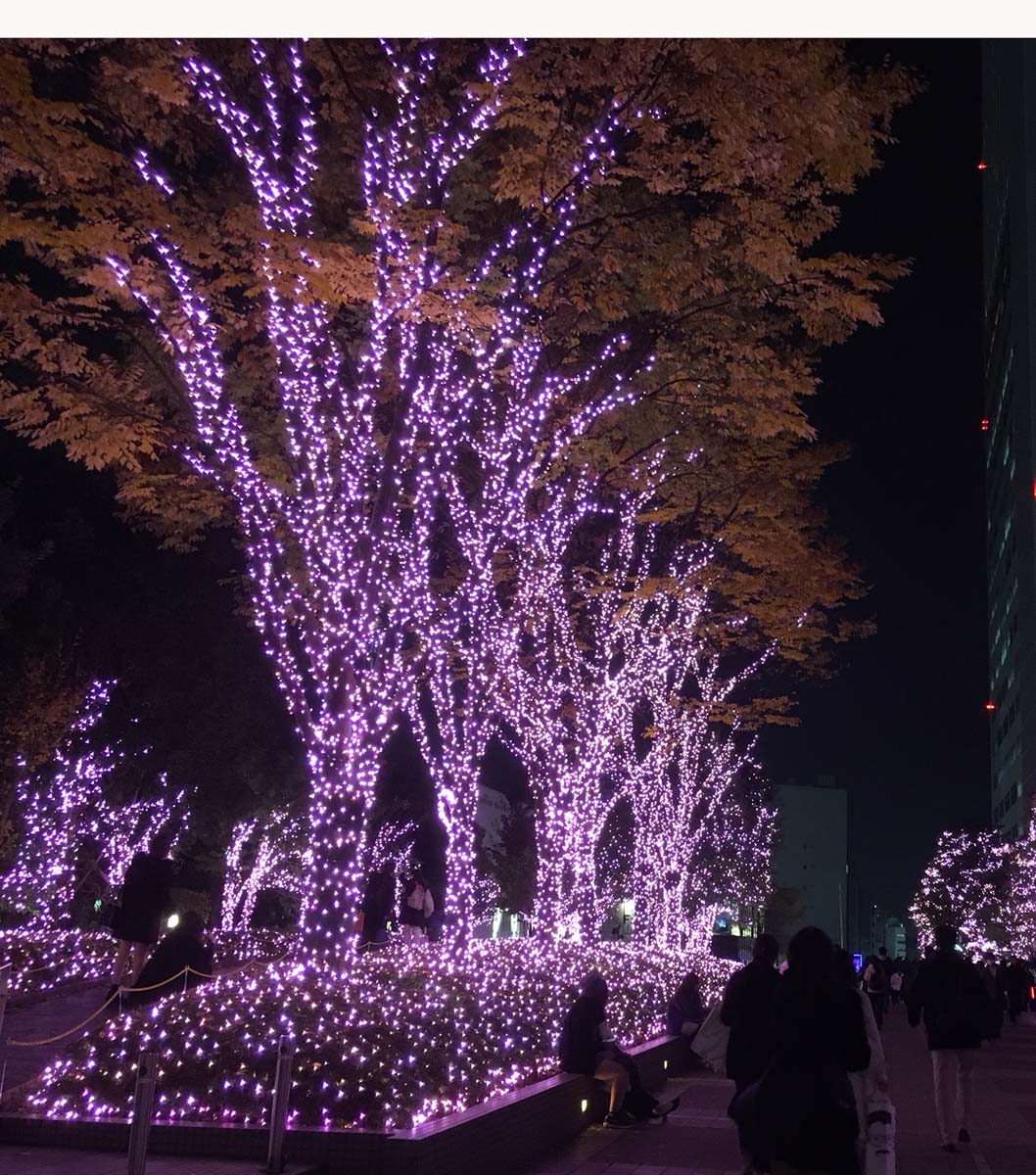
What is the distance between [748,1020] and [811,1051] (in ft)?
6.62

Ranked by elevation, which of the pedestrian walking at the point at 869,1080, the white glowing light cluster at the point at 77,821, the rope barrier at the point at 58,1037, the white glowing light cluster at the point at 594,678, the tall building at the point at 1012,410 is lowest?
the rope barrier at the point at 58,1037

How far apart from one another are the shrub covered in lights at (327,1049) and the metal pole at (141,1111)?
174 centimetres

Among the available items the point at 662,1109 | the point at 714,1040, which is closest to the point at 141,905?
the point at 662,1109

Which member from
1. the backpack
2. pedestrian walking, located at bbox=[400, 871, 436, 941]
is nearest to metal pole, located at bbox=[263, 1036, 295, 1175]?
pedestrian walking, located at bbox=[400, 871, 436, 941]

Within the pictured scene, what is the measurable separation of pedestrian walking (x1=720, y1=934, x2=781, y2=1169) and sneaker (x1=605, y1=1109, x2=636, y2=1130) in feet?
10.9

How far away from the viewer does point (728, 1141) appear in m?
9.37

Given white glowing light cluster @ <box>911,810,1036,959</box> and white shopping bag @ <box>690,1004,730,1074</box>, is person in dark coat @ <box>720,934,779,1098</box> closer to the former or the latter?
white shopping bag @ <box>690,1004,730,1074</box>

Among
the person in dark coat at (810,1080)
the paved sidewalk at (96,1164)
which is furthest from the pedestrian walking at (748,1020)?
the paved sidewalk at (96,1164)

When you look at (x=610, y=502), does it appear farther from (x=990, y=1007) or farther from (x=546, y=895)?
(x=990, y=1007)

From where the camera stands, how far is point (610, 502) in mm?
16703

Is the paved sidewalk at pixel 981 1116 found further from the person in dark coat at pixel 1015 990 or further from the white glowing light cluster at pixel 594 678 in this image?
the person in dark coat at pixel 1015 990

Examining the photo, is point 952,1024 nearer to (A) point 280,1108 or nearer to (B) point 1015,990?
(A) point 280,1108

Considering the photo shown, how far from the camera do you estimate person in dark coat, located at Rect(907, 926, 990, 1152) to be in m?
9.72

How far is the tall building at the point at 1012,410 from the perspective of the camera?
280 feet
